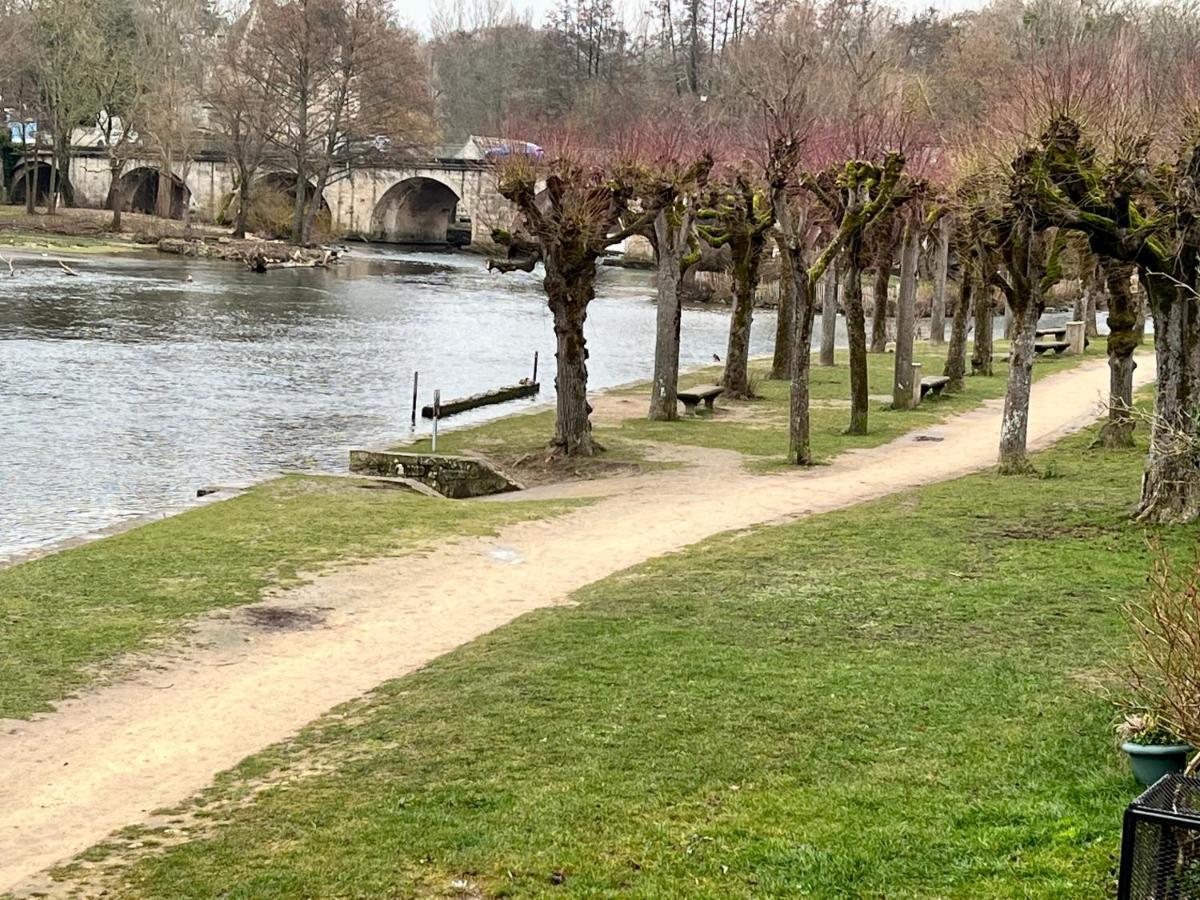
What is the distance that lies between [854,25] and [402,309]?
23.4m

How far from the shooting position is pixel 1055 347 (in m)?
41.3

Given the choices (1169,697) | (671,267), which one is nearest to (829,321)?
(671,267)

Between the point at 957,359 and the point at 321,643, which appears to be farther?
the point at 957,359

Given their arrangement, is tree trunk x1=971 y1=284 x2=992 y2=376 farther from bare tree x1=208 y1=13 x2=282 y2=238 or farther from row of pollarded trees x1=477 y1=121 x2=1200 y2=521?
bare tree x1=208 y1=13 x2=282 y2=238

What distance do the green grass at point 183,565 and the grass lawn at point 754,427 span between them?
5354mm

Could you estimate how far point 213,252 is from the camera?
7531 cm

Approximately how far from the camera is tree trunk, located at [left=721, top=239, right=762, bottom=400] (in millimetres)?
30938

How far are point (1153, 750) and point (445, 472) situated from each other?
47.9 ft

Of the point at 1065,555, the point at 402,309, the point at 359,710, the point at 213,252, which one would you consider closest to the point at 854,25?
the point at 402,309

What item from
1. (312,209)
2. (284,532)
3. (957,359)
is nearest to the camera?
(284,532)

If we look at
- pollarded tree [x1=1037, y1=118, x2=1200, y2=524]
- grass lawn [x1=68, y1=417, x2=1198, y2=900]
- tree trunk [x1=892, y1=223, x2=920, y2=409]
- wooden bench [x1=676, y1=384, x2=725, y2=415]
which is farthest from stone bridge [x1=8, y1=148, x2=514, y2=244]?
grass lawn [x1=68, y1=417, x2=1198, y2=900]

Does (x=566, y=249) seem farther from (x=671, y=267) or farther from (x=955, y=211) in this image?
(x=955, y=211)

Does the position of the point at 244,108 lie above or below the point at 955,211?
above

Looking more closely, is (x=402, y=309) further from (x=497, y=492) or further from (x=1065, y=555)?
(x=1065, y=555)
